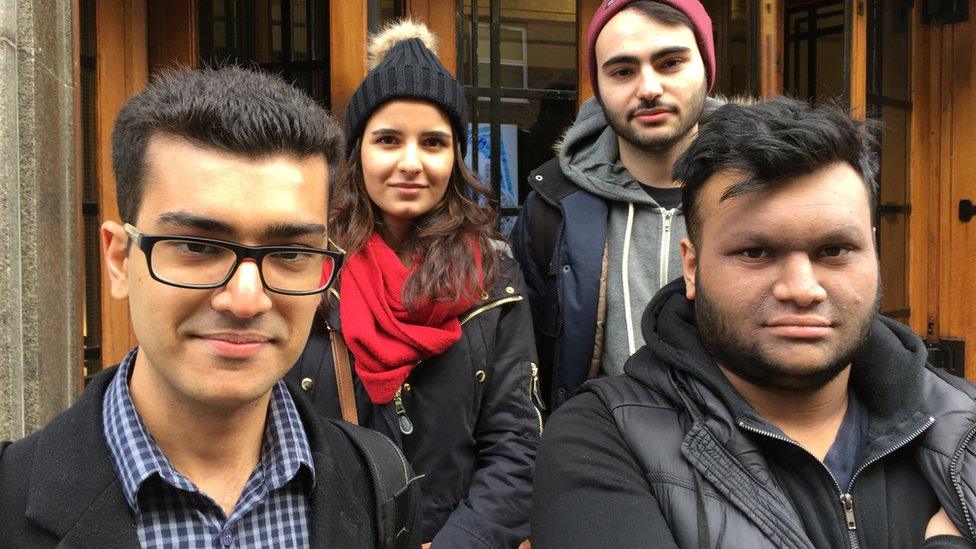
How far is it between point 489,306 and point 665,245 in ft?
1.61

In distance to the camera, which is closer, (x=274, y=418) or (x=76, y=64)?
(x=274, y=418)

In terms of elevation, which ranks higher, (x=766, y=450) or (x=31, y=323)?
(x=31, y=323)

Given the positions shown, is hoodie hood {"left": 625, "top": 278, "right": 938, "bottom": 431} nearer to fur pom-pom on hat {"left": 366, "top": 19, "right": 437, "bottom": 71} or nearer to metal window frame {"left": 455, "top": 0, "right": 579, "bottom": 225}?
fur pom-pom on hat {"left": 366, "top": 19, "right": 437, "bottom": 71}

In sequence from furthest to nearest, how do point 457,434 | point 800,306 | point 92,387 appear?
point 457,434 < point 800,306 < point 92,387

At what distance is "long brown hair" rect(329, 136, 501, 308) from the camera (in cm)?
207

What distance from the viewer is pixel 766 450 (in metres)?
1.60

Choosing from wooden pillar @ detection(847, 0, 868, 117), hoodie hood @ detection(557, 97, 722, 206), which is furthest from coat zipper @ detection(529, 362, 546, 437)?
wooden pillar @ detection(847, 0, 868, 117)

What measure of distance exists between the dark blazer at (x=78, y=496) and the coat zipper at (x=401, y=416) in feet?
2.09

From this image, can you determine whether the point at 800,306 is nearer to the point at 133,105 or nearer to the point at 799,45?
the point at 133,105

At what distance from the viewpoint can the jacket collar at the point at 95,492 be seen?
44.5 inches

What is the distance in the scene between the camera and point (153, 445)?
1225 mm

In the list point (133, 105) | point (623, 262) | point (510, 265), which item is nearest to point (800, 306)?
point (623, 262)

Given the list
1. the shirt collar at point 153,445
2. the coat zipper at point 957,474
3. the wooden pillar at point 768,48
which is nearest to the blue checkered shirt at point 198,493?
the shirt collar at point 153,445

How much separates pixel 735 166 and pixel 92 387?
3.88 feet
